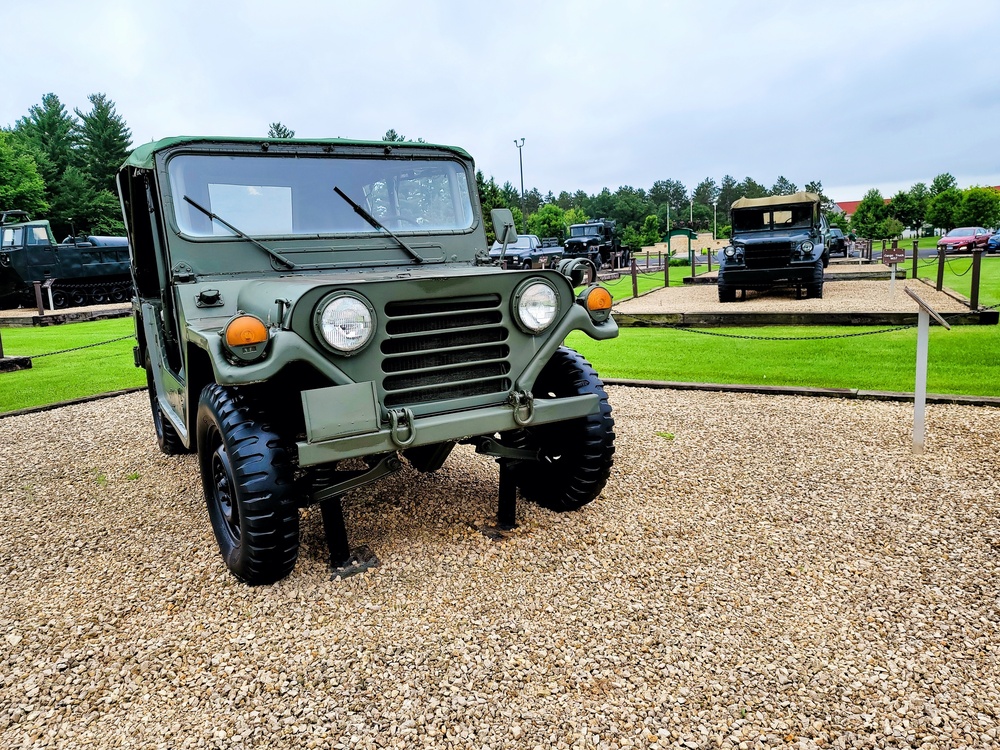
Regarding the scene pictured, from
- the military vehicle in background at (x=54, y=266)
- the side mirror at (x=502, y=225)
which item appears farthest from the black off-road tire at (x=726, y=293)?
the military vehicle in background at (x=54, y=266)

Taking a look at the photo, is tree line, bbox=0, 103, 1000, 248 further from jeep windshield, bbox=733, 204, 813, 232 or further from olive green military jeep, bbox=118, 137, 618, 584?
olive green military jeep, bbox=118, 137, 618, 584

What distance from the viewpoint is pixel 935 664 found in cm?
264

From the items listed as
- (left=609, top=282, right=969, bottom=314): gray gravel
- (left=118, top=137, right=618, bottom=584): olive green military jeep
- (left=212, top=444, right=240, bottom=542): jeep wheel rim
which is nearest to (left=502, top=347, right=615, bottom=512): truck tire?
(left=118, top=137, right=618, bottom=584): olive green military jeep

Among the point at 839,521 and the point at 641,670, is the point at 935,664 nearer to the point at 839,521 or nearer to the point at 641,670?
the point at 641,670

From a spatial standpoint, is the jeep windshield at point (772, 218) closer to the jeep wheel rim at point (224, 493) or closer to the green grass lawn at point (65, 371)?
the green grass lawn at point (65, 371)

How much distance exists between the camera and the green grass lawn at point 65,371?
8289 mm

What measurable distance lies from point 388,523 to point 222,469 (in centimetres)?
102

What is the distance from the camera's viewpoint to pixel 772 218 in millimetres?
15531

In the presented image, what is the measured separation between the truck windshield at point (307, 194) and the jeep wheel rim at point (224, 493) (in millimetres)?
1218

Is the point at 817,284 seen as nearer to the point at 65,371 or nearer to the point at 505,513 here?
the point at 505,513

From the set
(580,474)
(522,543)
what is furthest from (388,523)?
(580,474)

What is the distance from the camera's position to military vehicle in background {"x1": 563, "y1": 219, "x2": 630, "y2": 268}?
2866 centimetres

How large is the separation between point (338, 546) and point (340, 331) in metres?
1.12

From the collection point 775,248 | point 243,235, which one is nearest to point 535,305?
point 243,235
